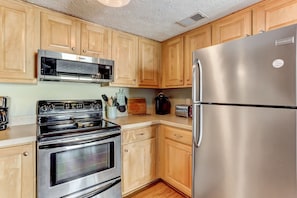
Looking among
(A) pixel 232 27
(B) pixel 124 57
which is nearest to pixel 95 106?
(B) pixel 124 57

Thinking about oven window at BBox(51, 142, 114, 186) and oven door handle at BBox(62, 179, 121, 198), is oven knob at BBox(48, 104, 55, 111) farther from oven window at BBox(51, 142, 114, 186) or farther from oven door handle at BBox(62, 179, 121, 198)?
oven door handle at BBox(62, 179, 121, 198)

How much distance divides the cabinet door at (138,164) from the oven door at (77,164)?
159 mm

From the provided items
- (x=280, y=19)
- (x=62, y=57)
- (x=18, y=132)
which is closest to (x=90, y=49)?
(x=62, y=57)

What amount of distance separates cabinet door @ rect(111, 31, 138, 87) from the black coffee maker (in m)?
0.55

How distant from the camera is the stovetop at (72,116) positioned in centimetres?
167

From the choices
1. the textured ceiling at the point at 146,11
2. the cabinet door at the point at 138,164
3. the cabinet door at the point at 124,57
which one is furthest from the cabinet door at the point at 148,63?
the cabinet door at the point at 138,164

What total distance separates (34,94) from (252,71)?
2083mm

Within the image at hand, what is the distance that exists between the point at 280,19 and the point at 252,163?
124 centimetres

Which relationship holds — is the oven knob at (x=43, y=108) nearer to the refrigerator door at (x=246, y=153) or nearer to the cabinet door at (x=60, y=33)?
the cabinet door at (x=60, y=33)

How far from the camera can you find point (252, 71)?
3.77 feet

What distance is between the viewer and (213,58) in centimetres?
138

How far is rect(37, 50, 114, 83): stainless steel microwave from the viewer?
1662 millimetres

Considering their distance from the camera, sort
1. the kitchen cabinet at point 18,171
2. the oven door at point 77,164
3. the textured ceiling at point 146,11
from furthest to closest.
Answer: the textured ceiling at point 146,11
the oven door at point 77,164
the kitchen cabinet at point 18,171

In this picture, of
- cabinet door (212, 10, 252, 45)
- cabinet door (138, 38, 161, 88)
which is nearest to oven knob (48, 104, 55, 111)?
cabinet door (138, 38, 161, 88)
